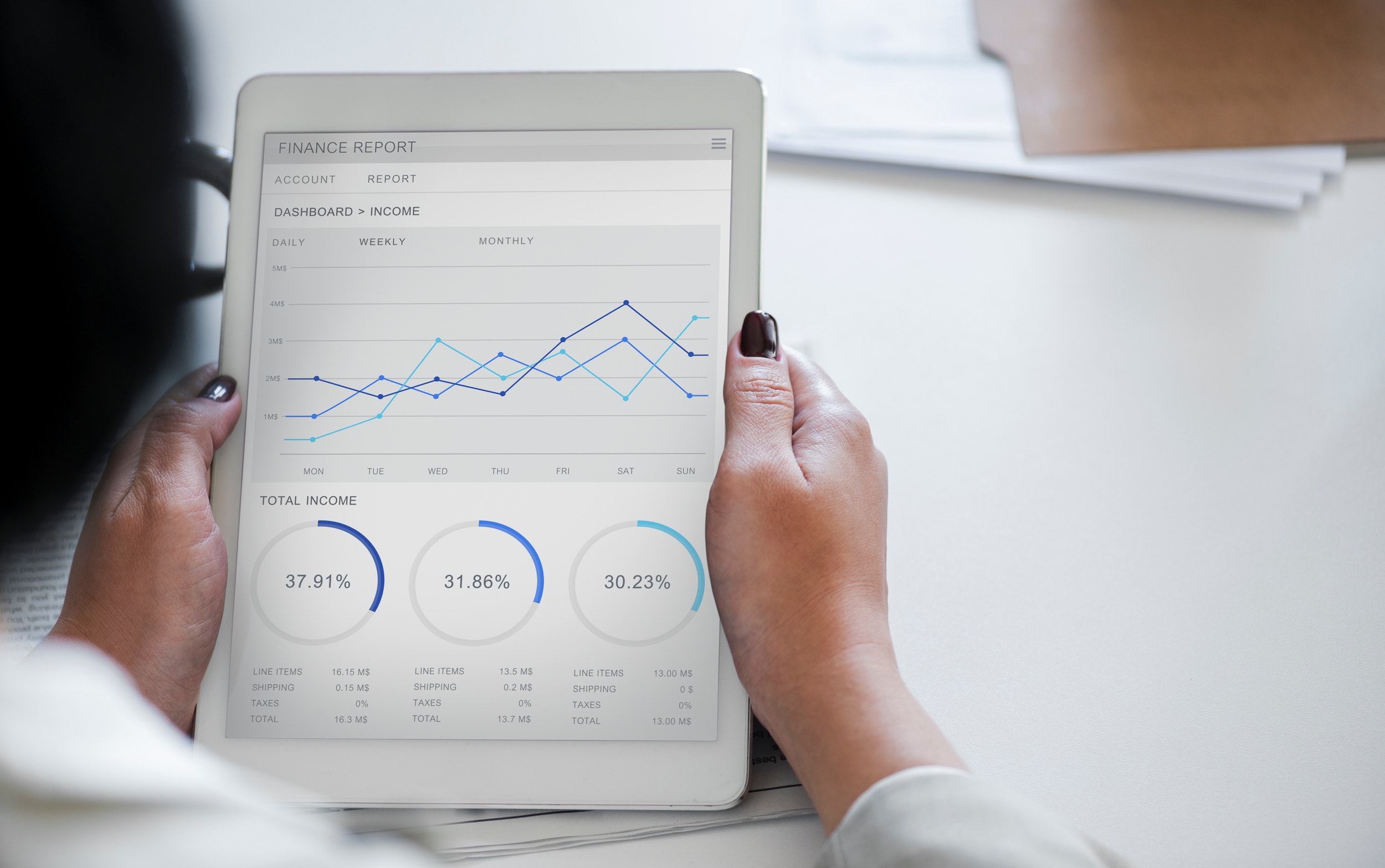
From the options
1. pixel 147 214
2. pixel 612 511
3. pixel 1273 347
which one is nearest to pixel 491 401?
pixel 612 511

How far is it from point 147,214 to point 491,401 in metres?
0.23

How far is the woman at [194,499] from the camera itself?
0.31m

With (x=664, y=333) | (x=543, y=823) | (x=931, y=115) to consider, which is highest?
(x=931, y=115)

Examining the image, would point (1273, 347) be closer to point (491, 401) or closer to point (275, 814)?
point (491, 401)

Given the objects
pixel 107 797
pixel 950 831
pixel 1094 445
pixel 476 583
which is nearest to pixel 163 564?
pixel 476 583

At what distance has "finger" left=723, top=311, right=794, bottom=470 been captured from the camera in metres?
0.40

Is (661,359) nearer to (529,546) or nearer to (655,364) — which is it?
(655,364)

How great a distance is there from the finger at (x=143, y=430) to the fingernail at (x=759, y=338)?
0.27 metres

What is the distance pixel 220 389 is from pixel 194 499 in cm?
6

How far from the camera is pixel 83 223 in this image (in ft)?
1.43

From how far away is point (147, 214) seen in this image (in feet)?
1.53

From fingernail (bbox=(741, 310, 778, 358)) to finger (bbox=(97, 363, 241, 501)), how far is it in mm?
270

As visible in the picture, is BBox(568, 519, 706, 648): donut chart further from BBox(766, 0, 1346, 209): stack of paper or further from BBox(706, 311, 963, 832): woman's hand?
BBox(766, 0, 1346, 209): stack of paper

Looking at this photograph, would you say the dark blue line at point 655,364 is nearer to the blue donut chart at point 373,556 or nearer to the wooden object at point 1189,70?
the blue donut chart at point 373,556
